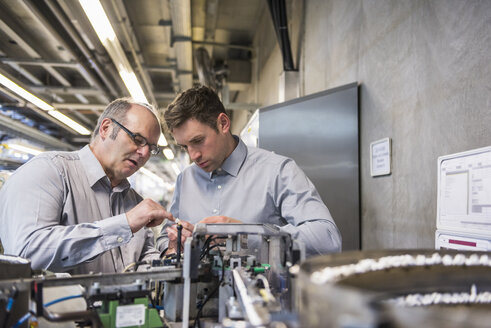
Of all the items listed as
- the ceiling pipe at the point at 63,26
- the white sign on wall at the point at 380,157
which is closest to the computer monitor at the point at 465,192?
the white sign on wall at the point at 380,157

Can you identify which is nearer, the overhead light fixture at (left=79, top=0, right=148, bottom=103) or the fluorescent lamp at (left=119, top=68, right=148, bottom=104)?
the overhead light fixture at (left=79, top=0, right=148, bottom=103)

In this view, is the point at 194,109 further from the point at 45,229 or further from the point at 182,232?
the point at 45,229

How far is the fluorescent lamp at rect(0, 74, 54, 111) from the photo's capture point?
3.81 metres

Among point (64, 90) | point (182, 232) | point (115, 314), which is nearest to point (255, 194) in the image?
point (182, 232)

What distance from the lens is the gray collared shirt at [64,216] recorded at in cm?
110

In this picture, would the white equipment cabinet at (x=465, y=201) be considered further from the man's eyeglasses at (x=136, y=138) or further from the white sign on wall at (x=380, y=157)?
the man's eyeglasses at (x=136, y=138)

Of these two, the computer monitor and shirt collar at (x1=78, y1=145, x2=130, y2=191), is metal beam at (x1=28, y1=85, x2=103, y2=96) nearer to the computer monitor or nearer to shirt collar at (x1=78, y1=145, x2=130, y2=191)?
shirt collar at (x1=78, y1=145, x2=130, y2=191)

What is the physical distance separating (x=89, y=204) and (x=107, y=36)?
1.97 meters

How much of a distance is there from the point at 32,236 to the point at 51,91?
544cm

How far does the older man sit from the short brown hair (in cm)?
12

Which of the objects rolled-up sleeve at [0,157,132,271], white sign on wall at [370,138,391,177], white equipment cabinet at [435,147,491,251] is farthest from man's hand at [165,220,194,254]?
white sign on wall at [370,138,391,177]

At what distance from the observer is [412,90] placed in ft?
4.99

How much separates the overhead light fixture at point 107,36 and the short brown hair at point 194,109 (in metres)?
0.24

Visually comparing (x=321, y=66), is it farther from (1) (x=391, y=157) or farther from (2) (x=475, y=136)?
(2) (x=475, y=136)
